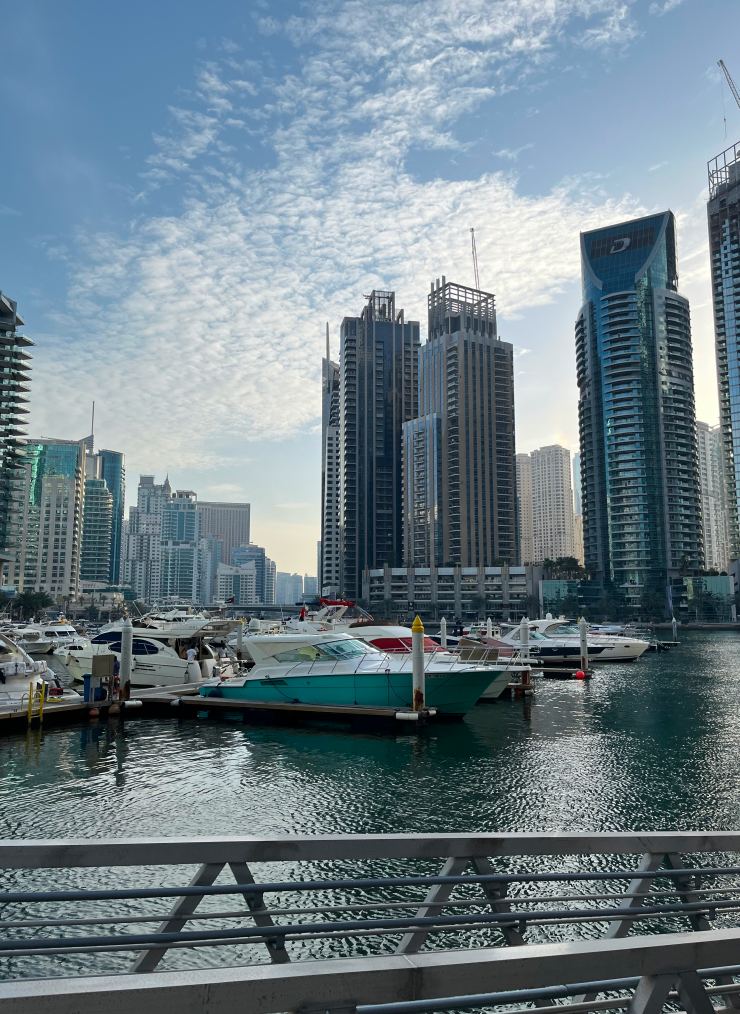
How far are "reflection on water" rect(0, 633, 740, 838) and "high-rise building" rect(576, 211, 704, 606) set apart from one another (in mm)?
145566

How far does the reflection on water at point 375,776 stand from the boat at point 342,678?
1449 millimetres

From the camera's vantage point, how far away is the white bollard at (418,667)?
2486 cm

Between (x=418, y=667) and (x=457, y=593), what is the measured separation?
508ft

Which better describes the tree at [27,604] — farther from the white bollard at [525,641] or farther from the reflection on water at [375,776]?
the reflection on water at [375,776]

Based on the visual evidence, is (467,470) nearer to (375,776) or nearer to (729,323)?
(729,323)

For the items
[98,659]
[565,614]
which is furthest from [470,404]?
[98,659]

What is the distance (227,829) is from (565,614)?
15549 cm

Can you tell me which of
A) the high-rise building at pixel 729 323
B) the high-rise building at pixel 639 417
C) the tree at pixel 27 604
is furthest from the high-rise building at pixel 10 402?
the high-rise building at pixel 729 323

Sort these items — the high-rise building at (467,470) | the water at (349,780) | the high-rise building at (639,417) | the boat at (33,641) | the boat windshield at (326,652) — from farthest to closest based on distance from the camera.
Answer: the high-rise building at (467,470) < the high-rise building at (639,417) < the boat at (33,641) < the boat windshield at (326,652) < the water at (349,780)

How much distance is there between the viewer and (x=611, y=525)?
6767 inches

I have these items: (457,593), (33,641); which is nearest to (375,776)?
(33,641)

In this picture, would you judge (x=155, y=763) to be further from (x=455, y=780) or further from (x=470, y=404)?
(x=470, y=404)

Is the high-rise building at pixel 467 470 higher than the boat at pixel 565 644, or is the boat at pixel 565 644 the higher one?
the high-rise building at pixel 467 470

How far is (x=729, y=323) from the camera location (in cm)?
17112
